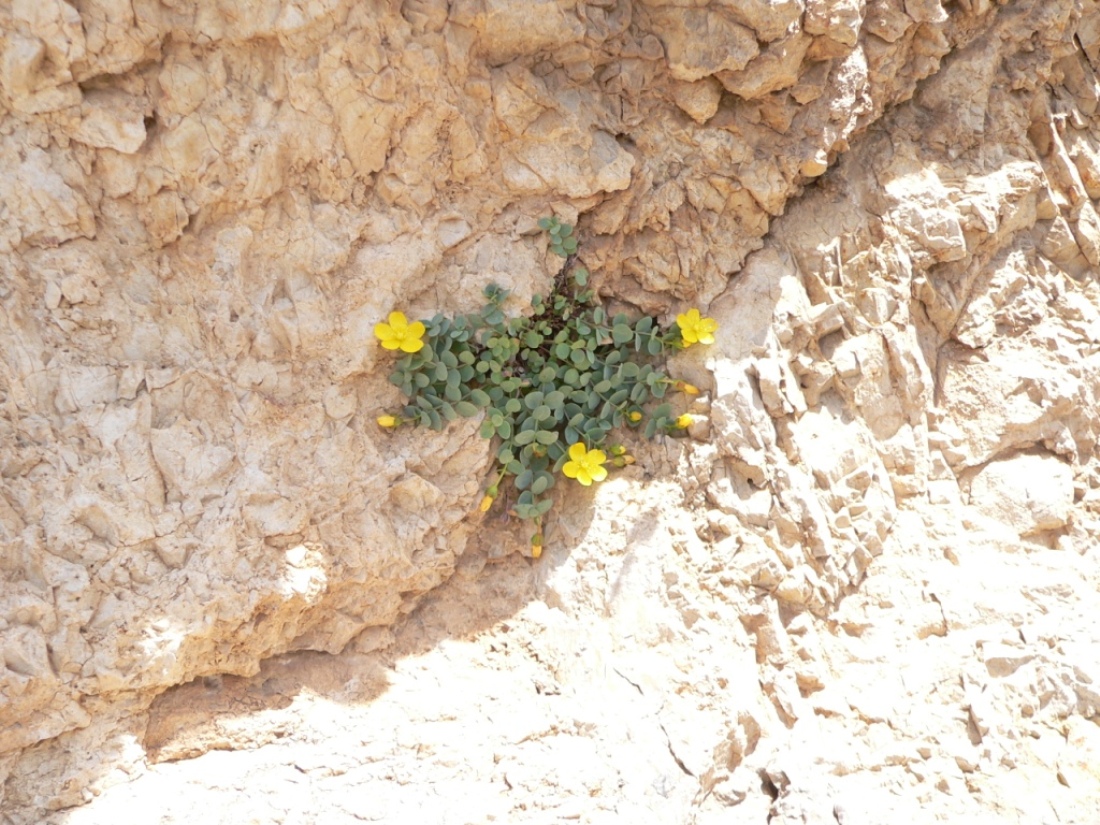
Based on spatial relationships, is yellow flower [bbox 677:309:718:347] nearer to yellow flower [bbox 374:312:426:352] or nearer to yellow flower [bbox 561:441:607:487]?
yellow flower [bbox 561:441:607:487]

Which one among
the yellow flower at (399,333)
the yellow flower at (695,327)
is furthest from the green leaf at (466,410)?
the yellow flower at (695,327)

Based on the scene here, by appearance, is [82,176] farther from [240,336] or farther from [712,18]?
[712,18]

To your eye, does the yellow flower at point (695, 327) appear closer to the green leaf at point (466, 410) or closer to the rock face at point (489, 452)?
the rock face at point (489, 452)

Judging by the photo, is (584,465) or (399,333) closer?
(399,333)

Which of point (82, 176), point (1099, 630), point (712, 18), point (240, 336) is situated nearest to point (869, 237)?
point (712, 18)

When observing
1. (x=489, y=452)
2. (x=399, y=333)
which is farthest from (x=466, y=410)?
(x=399, y=333)

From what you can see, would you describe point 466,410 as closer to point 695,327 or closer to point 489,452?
point 489,452
